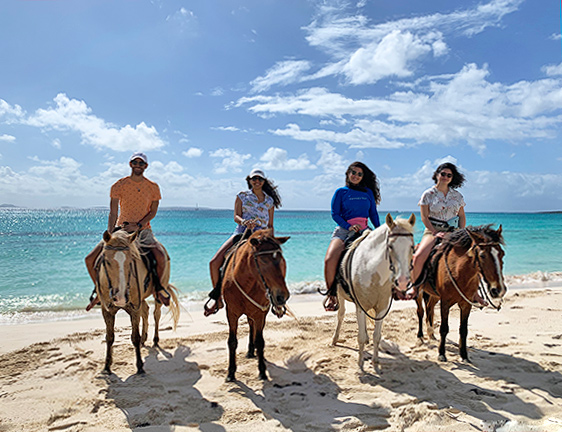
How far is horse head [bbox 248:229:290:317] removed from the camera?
3445 mm

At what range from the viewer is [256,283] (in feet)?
12.8

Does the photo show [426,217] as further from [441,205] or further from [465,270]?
[465,270]

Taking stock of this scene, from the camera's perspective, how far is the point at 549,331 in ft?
19.2

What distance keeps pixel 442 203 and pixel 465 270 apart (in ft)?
3.89

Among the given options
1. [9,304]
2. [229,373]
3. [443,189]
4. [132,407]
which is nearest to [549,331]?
[443,189]

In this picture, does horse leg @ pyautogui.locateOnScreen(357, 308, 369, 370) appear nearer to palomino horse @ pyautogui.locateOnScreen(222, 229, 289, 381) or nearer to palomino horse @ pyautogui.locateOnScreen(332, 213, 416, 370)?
palomino horse @ pyautogui.locateOnScreen(332, 213, 416, 370)

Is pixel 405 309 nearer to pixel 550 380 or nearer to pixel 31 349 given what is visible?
pixel 550 380

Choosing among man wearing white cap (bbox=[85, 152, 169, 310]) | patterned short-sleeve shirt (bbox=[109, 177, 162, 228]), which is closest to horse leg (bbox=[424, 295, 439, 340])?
man wearing white cap (bbox=[85, 152, 169, 310])

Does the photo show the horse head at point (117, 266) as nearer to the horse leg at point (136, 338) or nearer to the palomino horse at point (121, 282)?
the palomino horse at point (121, 282)

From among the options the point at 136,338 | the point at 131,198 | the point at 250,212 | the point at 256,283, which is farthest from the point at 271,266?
the point at 131,198

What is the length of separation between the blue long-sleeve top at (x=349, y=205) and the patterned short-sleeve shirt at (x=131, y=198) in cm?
256

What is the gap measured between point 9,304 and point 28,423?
684 cm

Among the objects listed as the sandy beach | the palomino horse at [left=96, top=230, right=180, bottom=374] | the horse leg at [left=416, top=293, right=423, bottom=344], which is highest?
the palomino horse at [left=96, top=230, right=180, bottom=374]

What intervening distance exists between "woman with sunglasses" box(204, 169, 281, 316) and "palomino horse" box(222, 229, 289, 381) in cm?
26
